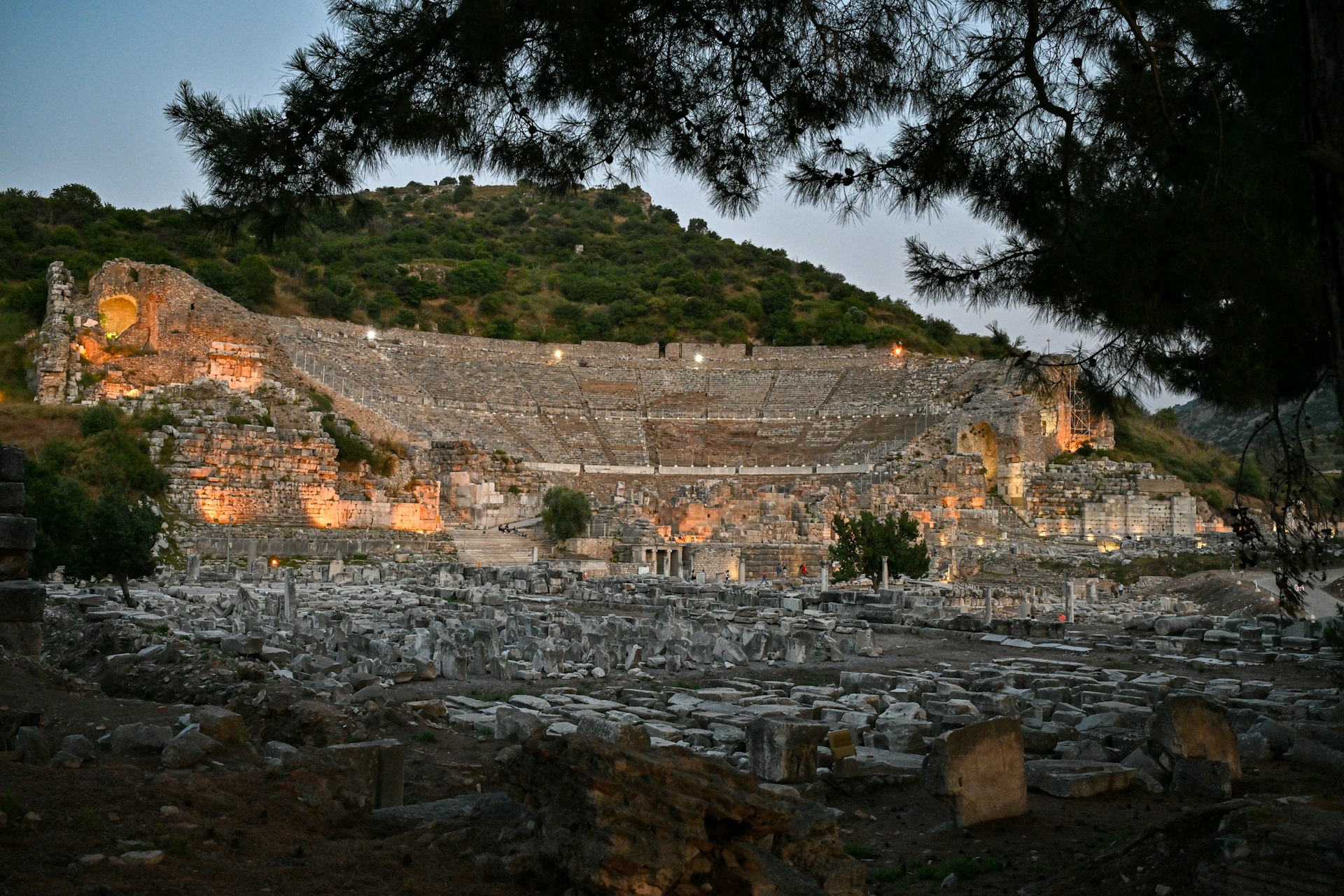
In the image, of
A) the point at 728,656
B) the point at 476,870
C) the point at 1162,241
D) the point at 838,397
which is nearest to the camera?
the point at 476,870

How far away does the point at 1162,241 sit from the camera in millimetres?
5711

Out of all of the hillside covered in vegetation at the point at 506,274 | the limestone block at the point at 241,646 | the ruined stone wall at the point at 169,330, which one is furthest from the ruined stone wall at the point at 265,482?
the limestone block at the point at 241,646

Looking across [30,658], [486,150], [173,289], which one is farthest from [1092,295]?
[173,289]

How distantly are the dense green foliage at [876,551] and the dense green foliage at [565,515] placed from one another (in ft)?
31.4

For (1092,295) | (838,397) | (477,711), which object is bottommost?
(477,711)

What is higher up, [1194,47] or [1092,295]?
[1194,47]

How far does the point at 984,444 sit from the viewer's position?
44.5 metres

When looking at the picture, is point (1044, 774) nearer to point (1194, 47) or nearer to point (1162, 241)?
point (1162, 241)

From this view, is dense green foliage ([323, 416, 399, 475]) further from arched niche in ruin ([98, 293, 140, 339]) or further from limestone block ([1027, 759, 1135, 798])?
limestone block ([1027, 759, 1135, 798])

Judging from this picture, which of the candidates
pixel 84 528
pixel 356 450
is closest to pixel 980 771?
pixel 84 528

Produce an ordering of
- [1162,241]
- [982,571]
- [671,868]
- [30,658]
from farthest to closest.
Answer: [982,571], [30,658], [1162,241], [671,868]

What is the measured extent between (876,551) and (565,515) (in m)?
11.0

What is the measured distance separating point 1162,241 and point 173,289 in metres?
40.0

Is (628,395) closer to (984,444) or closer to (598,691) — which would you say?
(984,444)
